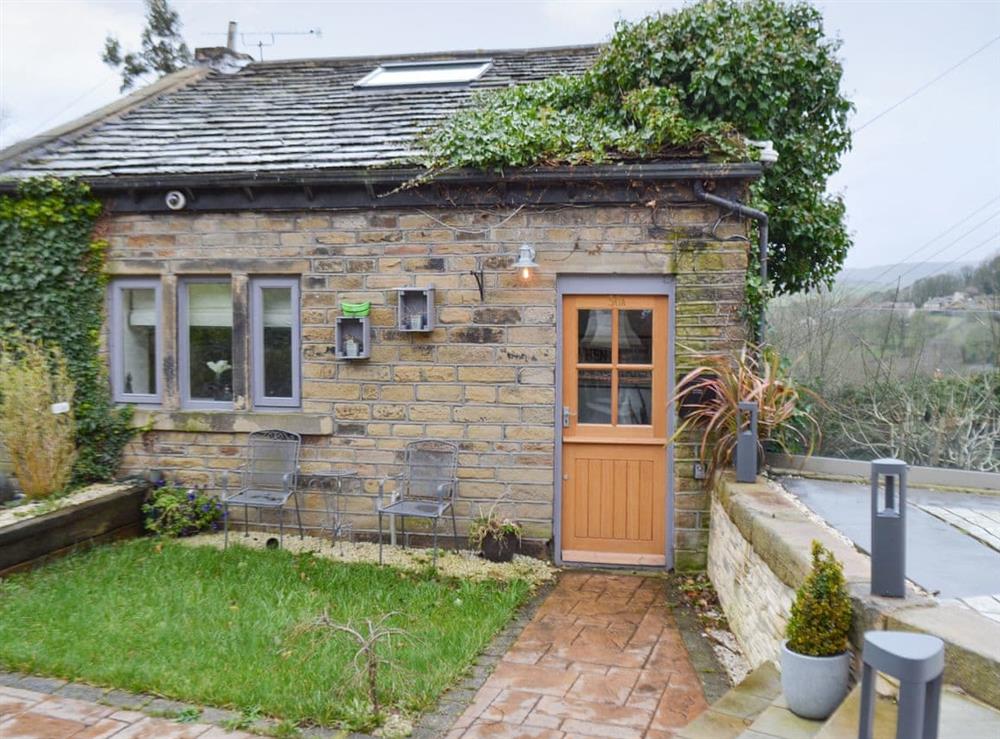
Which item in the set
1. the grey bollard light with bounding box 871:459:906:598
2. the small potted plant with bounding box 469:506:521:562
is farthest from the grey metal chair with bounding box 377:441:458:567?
the grey bollard light with bounding box 871:459:906:598

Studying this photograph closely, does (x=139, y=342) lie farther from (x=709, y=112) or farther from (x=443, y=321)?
(x=709, y=112)

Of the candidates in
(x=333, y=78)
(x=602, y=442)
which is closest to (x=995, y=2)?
(x=602, y=442)

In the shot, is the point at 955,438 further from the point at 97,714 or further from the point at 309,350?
the point at 97,714

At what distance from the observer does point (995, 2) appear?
28.6 feet

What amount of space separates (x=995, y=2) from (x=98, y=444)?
10706 millimetres

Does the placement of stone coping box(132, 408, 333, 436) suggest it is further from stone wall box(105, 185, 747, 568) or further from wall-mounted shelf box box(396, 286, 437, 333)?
wall-mounted shelf box box(396, 286, 437, 333)

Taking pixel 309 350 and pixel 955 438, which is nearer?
pixel 309 350

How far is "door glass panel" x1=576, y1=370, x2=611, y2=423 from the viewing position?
22.5ft

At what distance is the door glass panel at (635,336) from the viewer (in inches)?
266

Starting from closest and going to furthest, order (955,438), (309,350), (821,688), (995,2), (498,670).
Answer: (821,688)
(498,670)
(309,350)
(955,438)
(995,2)

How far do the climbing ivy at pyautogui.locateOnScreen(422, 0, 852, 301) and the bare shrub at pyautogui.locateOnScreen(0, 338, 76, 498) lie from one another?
409 centimetres

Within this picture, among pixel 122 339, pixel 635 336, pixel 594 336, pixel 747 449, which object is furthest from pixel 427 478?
pixel 122 339

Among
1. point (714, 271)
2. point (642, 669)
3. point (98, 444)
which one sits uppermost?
point (714, 271)

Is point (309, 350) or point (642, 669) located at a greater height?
point (309, 350)
